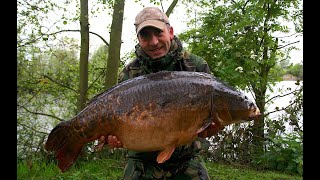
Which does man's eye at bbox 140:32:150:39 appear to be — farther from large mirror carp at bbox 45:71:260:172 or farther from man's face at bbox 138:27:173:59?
large mirror carp at bbox 45:71:260:172

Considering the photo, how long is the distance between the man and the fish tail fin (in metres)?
0.54

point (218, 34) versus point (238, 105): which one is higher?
point (218, 34)

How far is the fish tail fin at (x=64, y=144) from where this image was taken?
2.47 meters

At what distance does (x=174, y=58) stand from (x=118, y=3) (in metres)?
4.81

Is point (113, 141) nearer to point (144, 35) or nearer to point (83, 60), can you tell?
point (144, 35)

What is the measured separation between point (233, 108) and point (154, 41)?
0.80 m

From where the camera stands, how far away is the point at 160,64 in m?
2.90

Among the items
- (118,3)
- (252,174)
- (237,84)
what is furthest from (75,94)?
(252,174)

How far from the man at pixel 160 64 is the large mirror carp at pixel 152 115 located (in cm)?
39

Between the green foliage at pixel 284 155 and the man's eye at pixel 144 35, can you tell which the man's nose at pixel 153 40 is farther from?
the green foliage at pixel 284 155

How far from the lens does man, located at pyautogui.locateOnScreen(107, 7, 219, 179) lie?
2818 mm

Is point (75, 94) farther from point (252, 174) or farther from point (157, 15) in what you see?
point (157, 15)

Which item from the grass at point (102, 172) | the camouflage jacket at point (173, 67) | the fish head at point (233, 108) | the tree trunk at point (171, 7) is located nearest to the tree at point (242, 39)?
the grass at point (102, 172)
